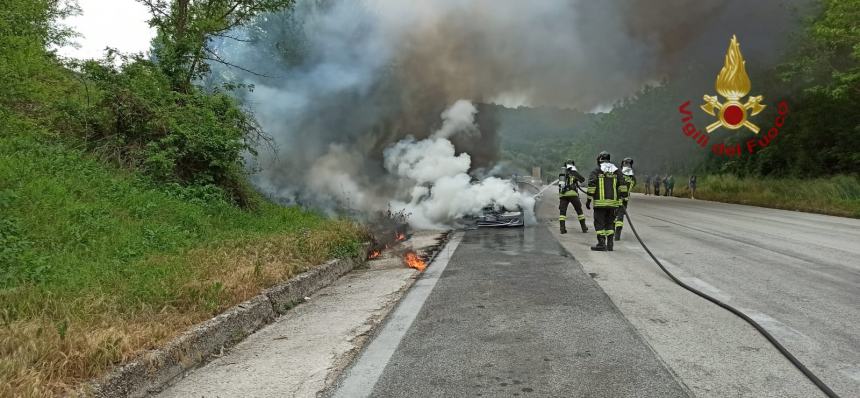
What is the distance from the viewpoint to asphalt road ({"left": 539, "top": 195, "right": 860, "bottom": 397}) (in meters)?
3.28

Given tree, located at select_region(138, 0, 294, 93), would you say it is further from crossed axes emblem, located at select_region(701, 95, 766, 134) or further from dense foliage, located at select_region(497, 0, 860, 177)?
crossed axes emblem, located at select_region(701, 95, 766, 134)

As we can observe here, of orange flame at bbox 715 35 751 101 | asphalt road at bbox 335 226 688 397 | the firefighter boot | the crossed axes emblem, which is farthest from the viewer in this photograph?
the crossed axes emblem

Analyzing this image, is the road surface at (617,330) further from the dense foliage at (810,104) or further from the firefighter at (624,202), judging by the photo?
the dense foliage at (810,104)

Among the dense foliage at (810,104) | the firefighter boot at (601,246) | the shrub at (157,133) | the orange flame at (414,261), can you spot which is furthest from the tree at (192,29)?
the dense foliage at (810,104)

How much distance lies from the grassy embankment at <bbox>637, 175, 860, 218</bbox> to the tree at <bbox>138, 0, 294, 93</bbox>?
17279 millimetres

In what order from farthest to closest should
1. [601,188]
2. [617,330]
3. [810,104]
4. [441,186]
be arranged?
[810,104] → [441,186] → [601,188] → [617,330]

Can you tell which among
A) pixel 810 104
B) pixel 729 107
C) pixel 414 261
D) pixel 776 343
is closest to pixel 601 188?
pixel 414 261

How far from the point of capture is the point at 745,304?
16.6ft

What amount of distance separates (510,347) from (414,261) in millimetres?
4408

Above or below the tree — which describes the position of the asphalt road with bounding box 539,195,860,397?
below

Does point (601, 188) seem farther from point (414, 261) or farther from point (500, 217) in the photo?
point (500, 217)

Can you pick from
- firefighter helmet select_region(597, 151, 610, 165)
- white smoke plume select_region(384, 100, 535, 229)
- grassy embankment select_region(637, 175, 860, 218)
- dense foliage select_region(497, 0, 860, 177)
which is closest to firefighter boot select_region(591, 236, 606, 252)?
firefighter helmet select_region(597, 151, 610, 165)

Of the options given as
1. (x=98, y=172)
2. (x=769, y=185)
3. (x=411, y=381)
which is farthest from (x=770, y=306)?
(x=769, y=185)

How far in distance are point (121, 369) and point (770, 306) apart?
5196 millimetres
